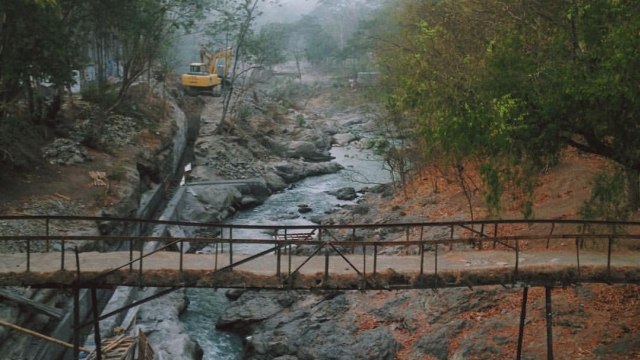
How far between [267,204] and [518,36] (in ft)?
85.5

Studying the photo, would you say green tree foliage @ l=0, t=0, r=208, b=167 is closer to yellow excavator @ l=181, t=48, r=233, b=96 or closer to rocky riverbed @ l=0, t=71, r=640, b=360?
rocky riverbed @ l=0, t=71, r=640, b=360

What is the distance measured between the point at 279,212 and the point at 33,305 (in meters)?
20.4

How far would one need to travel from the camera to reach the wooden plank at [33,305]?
620 inches

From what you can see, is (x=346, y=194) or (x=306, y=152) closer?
(x=346, y=194)

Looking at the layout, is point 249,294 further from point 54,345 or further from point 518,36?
point 518,36

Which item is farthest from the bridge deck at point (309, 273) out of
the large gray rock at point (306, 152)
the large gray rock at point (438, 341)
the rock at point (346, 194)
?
the large gray rock at point (306, 152)

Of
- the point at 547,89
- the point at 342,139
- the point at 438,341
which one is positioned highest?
the point at 547,89

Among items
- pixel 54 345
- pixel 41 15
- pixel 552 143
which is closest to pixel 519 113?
pixel 552 143

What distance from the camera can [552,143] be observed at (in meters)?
13.2

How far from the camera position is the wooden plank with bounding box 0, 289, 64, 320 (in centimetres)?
1574

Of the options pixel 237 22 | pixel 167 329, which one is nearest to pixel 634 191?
pixel 167 329

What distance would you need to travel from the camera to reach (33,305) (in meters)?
16.4

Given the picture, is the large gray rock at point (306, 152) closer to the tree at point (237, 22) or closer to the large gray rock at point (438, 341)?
the tree at point (237, 22)

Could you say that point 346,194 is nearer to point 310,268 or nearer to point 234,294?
point 234,294
